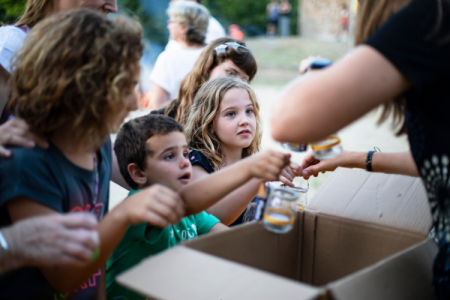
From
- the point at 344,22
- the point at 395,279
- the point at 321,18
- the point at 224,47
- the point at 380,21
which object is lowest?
the point at 395,279

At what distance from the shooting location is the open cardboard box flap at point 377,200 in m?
1.50

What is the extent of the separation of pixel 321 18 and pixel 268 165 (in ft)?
78.9

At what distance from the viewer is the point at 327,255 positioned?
165cm

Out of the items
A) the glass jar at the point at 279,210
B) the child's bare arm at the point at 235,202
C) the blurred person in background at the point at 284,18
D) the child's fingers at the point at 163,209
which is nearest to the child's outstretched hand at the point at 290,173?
the child's bare arm at the point at 235,202

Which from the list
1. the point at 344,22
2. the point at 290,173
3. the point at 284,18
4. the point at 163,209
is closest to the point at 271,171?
the point at 163,209

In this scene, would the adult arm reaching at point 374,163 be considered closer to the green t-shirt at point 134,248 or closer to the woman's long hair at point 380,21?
the woman's long hair at point 380,21

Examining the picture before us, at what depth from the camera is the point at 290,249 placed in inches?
65.7

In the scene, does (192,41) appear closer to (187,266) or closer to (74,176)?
(74,176)

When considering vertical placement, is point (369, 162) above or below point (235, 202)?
above

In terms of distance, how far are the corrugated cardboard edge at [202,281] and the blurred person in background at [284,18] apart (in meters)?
24.2

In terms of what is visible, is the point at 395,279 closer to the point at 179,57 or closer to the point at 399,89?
the point at 399,89

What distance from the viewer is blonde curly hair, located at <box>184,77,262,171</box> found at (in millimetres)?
2383

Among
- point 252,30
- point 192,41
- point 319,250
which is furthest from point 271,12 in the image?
point 319,250

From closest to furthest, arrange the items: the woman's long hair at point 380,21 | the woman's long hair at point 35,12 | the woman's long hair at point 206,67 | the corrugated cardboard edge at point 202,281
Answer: the corrugated cardboard edge at point 202,281 < the woman's long hair at point 380,21 < the woman's long hair at point 35,12 < the woman's long hair at point 206,67
